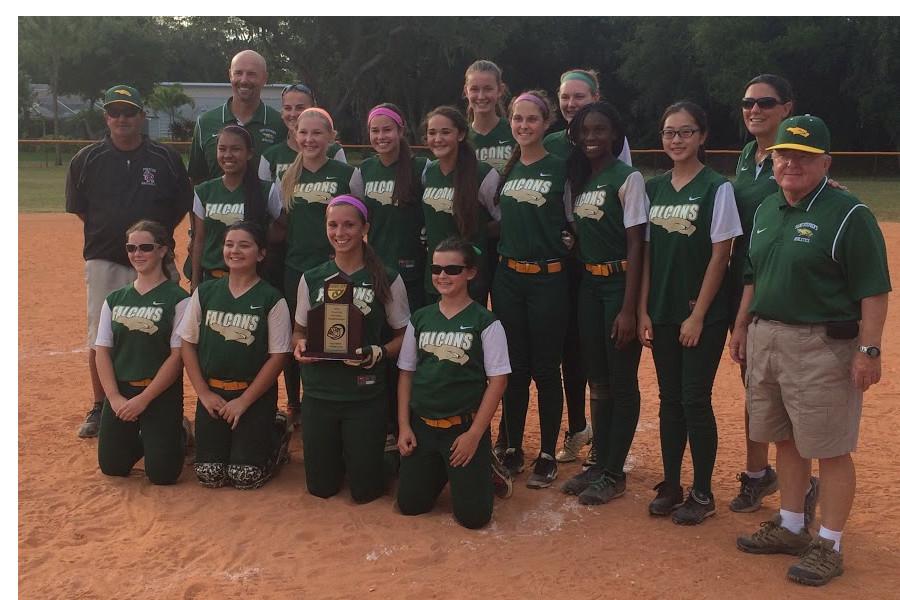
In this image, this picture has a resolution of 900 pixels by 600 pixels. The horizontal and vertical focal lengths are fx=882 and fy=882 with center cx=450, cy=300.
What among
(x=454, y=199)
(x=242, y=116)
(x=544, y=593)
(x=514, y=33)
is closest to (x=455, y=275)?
(x=454, y=199)

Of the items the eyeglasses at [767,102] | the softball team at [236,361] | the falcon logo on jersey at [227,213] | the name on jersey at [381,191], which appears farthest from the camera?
→ the falcon logo on jersey at [227,213]

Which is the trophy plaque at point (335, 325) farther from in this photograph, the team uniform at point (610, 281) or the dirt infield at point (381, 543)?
the team uniform at point (610, 281)

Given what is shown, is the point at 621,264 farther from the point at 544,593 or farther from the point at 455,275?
the point at 544,593

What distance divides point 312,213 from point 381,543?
1958mm

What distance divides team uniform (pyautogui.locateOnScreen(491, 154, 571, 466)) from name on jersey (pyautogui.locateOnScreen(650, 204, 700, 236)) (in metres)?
0.56

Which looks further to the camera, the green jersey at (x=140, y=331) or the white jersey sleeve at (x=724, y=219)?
the green jersey at (x=140, y=331)

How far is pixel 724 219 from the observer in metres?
4.09

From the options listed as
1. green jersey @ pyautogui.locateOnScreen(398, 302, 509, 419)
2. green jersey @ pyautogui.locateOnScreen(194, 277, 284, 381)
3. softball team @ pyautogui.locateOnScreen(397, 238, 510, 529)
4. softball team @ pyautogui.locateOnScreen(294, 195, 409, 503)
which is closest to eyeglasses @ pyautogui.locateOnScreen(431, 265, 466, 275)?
softball team @ pyautogui.locateOnScreen(397, 238, 510, 529)

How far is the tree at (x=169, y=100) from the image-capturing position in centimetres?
3938

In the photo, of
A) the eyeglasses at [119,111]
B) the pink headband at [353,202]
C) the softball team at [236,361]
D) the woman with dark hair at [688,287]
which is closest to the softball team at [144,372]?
the softball team at [236,361]

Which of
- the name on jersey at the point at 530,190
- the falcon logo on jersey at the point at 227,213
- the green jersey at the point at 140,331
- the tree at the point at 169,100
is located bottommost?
the green jersey at the point at 140,331

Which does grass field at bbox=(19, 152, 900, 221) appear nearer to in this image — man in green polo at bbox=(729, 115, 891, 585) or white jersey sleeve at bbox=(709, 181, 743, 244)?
white jersey sleeve at bbox=(709, 181, 743, 244)

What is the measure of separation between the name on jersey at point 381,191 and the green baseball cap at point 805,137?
6.98ft

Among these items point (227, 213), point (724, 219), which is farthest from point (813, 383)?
point (227, 213)
